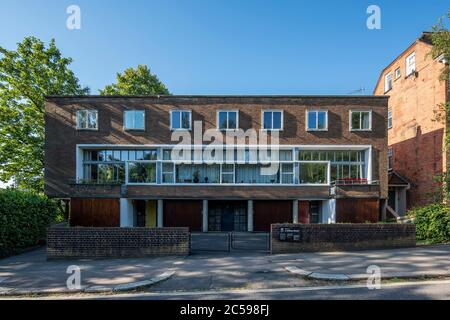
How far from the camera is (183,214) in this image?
20703mm

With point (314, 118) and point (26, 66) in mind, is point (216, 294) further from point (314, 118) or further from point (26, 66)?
point (26, 66)

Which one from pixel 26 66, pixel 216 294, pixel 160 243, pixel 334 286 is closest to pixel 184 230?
pixel 160 243

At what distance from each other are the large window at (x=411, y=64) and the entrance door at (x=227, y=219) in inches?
734

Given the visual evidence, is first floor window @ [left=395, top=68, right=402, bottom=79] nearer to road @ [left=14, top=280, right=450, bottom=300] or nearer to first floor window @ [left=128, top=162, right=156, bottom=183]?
first floor window @ [left=128, top=162, right=156, bottom=183]

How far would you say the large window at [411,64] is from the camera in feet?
74.3

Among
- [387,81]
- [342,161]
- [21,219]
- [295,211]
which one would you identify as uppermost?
[387,81]

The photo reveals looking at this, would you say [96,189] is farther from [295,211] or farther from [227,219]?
[295,211]

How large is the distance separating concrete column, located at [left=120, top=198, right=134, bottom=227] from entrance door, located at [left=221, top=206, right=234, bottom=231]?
22.3 ft

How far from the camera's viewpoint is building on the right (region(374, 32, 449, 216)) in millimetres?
19700

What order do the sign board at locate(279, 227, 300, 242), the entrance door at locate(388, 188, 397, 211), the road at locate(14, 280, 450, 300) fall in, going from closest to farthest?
1. the road at locate(14, 280, 450, 300)
2. the sign board at locate(279, 227, 300, 242)
3. the entrance door at locate(388, 188, 397, 211)

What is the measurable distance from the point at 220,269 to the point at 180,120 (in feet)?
41.4

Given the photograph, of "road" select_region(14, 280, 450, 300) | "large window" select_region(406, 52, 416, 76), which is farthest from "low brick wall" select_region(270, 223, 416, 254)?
"large window" select_region(406, 52, 416, 76)

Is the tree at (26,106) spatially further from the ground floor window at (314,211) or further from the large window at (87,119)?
the ground floor window at (314,211)

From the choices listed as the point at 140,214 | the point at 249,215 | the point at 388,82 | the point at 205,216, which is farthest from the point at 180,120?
the point at 388,82
